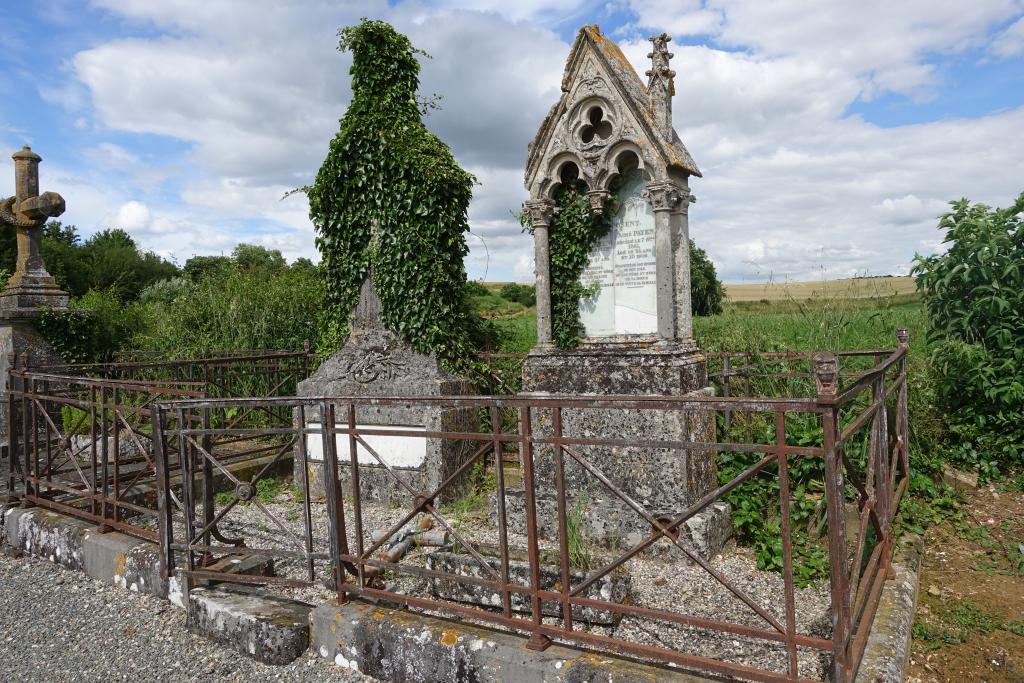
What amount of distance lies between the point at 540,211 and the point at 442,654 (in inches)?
151

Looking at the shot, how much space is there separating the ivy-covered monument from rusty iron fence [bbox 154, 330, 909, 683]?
0.19m

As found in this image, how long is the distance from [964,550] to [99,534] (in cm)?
644

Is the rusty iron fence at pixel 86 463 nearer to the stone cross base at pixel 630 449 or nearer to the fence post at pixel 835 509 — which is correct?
the stone cross base at pixel 630 449

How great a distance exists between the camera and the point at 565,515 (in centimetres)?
317

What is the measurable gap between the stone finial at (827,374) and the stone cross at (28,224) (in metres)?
8.88

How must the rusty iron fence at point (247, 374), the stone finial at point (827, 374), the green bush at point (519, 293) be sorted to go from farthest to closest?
the green bush at point (519, 293) → the rusty iron fence at point (247, 374) → the stone finial at point (827, 374)

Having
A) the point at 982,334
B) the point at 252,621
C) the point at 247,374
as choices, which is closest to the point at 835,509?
the point at 252,621

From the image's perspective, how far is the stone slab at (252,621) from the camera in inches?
143

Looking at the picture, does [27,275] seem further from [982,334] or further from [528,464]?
[982,334]

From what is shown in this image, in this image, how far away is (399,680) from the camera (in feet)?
11.0

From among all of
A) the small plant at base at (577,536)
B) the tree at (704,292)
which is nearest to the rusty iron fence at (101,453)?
the small plant at base at (577,536)

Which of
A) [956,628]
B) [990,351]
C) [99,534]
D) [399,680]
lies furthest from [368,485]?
[990,351]

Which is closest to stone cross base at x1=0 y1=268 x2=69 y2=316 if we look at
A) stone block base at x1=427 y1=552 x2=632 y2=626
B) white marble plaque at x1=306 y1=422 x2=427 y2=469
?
white marble plaque at x1=306 y1=422 x2=427 y2=469

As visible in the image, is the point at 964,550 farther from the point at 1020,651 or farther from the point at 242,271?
the point at 242,271
